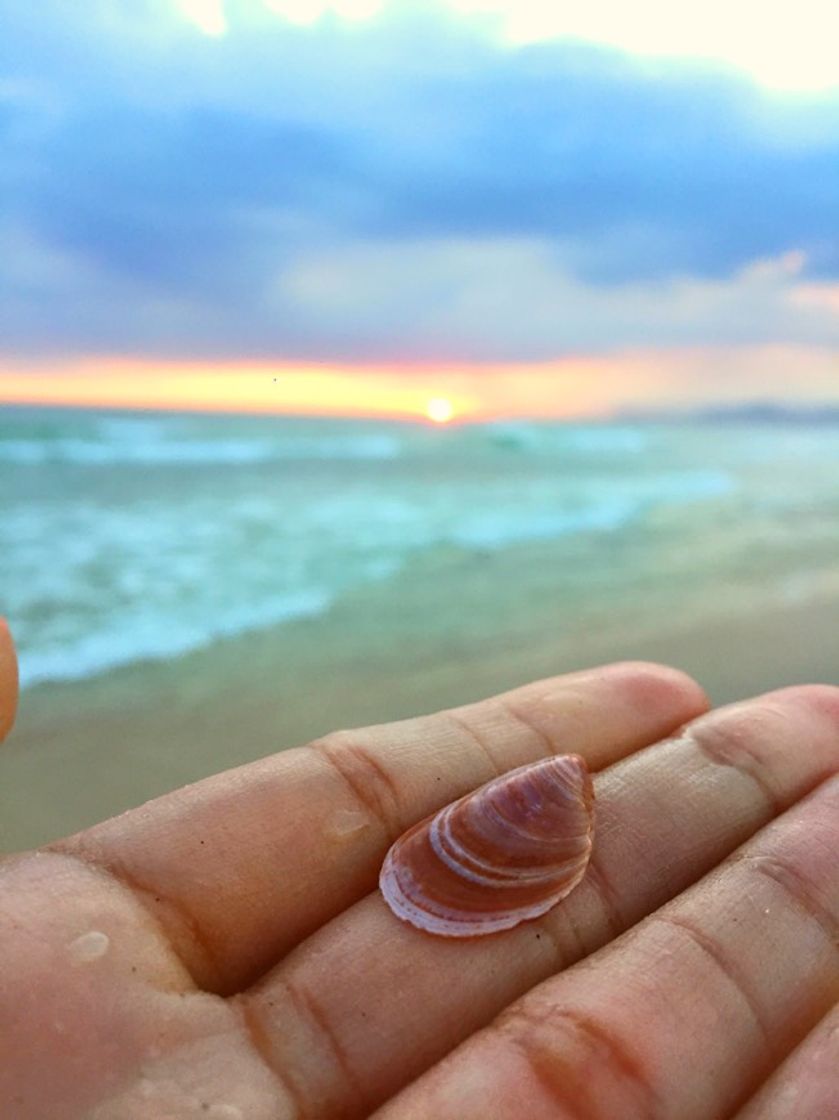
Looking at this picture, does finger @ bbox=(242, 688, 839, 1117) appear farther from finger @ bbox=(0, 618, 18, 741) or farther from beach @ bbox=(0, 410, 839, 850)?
beach @ bbox=(0, 410, 839, 850)

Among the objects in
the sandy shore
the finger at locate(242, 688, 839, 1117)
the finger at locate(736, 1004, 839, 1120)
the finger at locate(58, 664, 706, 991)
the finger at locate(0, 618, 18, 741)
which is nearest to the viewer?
the finger at locate(736, 1004, 839, 1120)

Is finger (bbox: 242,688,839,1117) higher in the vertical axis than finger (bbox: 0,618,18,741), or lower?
lower

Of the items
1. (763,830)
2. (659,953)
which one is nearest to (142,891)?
(659,953)

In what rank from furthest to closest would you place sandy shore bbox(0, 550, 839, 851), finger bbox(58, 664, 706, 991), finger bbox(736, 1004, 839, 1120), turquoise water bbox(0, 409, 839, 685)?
turquoise water bbox(0, 409, 839, 685)
sandy shore bbox(0, 550, 839, 851)
finger bbox(58, 664, 706, 991)
finger bbox(736, 1004, 839, 1120)

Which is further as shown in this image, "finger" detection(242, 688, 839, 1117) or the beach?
the beach

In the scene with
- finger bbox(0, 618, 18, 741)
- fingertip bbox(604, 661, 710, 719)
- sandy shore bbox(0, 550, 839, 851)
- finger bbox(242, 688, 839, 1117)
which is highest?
finger bbox(0, 618, 18, 741)

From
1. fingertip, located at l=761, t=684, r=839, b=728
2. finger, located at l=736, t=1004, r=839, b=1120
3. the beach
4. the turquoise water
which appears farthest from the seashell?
the turquoise water

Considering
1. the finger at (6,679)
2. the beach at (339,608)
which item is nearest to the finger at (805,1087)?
the finger at (6,679)

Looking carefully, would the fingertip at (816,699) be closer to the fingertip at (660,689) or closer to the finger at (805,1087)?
the fingertip at (660,689)
